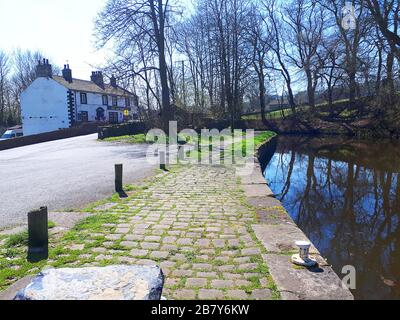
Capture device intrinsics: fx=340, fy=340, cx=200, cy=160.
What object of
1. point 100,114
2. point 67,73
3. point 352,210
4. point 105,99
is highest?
point 67,73

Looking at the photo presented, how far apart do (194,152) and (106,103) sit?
38.2 meters

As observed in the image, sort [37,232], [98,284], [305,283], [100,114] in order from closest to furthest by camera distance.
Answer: [98,284], [305,283], [37,232], [100,114]

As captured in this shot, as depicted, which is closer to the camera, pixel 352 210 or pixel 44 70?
pixel 352 210

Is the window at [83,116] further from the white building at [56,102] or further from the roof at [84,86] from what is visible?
the roof at [84,86]

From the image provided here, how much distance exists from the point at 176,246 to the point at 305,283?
5.22ft

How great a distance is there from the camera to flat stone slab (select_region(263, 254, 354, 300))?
296 cm

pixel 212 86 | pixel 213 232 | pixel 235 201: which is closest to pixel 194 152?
pixel 235 201

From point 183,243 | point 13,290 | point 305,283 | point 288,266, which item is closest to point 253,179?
point 183,243

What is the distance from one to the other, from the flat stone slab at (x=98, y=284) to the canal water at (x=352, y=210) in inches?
119

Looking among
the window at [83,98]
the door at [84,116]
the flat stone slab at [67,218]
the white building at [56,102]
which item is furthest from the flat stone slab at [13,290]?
the window at [83,98]

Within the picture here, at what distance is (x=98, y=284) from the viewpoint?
2240 mm

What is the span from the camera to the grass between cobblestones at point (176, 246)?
10.4 ft

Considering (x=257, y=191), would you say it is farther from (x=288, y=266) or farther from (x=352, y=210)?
(x=288, y=266)

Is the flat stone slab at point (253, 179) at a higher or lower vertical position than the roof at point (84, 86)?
lower
